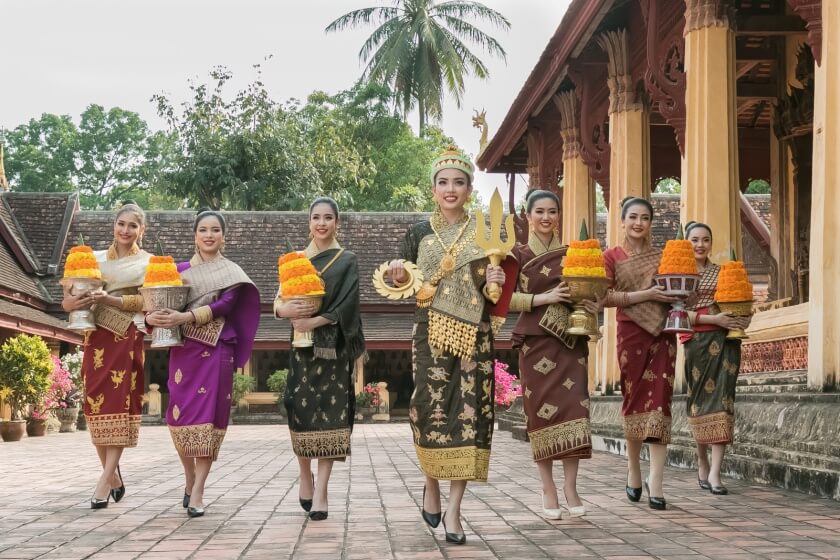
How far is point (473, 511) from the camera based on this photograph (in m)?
6.80

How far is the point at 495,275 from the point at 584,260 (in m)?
0.76

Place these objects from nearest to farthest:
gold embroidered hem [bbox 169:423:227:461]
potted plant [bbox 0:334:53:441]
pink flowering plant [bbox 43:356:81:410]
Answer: gold embroidered hem [bbox 169:423:227:461] < potted plant [bbox 0:334:53:441] < pink flowering plant [bbox 43:356:81:410]

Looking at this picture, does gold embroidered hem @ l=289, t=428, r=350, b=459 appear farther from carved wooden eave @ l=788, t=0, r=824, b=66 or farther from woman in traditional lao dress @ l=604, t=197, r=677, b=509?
carved wooden eave @ l=788, t=0, r=824, b=66

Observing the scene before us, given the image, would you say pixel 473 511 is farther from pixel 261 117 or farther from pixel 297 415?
pixel 261 117

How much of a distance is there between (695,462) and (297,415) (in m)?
4.14

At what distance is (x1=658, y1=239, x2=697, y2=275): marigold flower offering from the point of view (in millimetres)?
6762

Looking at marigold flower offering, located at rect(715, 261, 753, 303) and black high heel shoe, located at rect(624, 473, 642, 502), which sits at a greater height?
Result: marigold flower offering, located at rect(715, 261, 753, 303)

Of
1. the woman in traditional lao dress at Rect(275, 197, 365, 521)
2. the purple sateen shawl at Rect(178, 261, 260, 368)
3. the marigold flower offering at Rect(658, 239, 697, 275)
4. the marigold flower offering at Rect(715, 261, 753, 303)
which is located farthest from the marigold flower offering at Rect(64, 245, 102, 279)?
the marigold flower offering at Rect(715, 261, 753, 303)

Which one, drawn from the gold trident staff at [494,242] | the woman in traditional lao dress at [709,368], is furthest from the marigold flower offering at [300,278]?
the woman in traditional lao dress at [709,368]

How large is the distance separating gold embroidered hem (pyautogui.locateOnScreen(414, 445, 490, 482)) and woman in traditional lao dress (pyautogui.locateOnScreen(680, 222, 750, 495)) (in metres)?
2.51

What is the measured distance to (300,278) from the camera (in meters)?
6.42

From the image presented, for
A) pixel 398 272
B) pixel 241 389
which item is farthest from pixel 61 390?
pixel 398 272

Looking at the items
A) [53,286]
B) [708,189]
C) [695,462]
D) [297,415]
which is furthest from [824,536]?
[53,286]

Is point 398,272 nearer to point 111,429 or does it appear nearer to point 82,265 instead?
point 82,265
